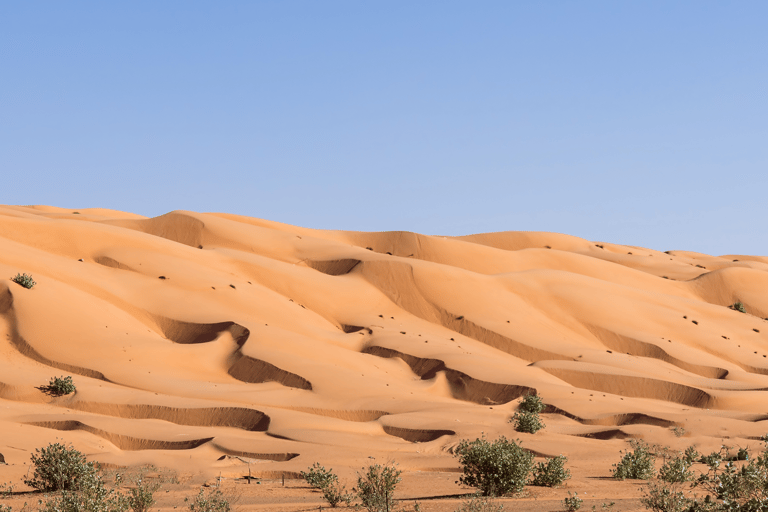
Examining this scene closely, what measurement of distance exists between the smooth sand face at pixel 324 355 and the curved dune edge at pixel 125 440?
1.4 inches

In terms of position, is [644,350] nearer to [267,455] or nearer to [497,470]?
[267,455]

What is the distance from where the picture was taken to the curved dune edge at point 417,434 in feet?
60.4

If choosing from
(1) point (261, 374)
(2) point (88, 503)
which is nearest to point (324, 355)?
(1) point (261, 374)

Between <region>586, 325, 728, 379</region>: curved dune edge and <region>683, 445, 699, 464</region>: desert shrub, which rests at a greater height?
<region>586, 325, 728, 379</region>: curved dune edge

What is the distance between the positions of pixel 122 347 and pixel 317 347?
6.29 m

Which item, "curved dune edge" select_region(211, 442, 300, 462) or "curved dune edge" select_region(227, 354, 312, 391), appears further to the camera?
"curved dune edge" select_region(227, 354, 312, 391)

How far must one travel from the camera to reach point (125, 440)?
1703 cm

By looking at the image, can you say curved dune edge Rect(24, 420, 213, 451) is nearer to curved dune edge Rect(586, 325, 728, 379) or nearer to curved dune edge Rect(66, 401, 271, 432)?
curved dune edge Rect(66, 401, 271, 432)

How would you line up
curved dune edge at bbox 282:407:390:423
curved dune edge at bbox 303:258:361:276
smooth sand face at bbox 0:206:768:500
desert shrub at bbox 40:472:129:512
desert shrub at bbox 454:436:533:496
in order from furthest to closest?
curved dune edge at bbox 303:258:361:276
curved dune edge at bbox 282:407:390:423
smooth sand face at bbox 0:206:768:500
desert shrub at bbox 454:436:533:496
desert shrub at bbox 40:472:129:512

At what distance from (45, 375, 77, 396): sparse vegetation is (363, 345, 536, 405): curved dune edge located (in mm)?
11241

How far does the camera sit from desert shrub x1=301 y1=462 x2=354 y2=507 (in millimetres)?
11242

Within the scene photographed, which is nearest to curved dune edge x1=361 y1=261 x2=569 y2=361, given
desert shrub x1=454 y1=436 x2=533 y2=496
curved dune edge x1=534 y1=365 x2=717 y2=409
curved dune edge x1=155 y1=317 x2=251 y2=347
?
curved dune edge x1=534 y1=365 x2=717 y2=409

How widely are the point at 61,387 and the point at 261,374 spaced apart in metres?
5.89

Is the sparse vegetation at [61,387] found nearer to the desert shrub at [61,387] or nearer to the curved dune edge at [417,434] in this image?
the desert shrub at [61,387]
